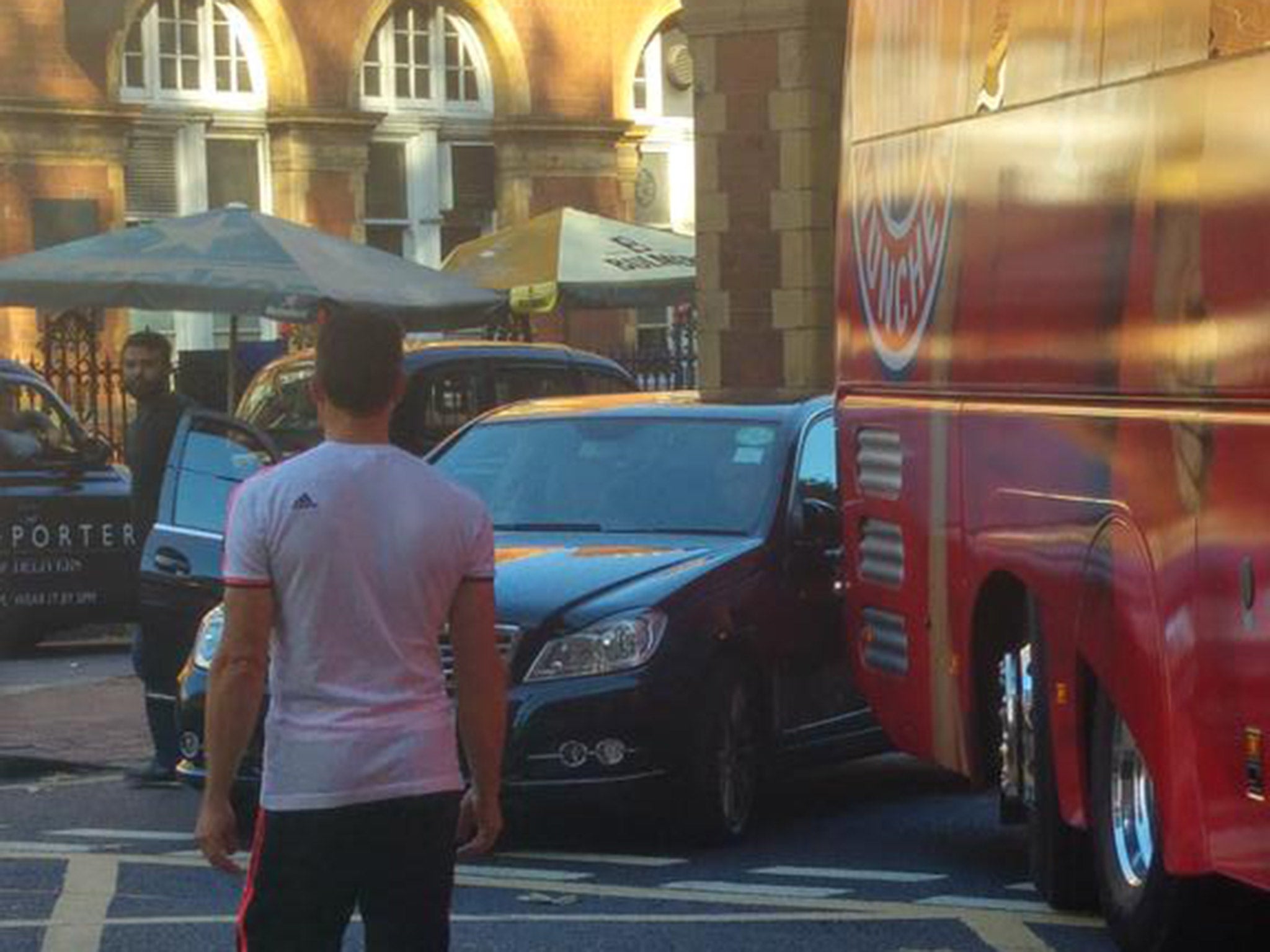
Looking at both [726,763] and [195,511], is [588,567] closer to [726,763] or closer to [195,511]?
[726,763]

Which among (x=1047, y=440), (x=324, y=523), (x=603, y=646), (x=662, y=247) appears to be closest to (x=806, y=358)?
(x=662, y=247)

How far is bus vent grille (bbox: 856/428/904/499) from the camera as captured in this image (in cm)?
1141

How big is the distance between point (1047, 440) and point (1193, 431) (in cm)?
141

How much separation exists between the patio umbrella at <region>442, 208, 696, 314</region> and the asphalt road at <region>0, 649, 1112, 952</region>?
1303cm

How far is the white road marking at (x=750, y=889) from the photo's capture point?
35.4 feet

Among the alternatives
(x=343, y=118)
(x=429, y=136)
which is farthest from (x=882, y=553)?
(x=429, y=136)

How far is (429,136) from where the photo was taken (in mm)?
41406

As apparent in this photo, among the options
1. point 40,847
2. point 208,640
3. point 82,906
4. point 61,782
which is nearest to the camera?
point 82,906

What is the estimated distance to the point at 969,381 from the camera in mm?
10375

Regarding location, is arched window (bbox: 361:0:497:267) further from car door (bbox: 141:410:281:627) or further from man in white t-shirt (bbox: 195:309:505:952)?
man in white t-shirt (bbox: 195:309:505:952)

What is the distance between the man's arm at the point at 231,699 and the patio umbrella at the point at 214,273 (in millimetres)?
14140

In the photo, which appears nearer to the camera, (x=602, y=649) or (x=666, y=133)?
(x=602, y=649)

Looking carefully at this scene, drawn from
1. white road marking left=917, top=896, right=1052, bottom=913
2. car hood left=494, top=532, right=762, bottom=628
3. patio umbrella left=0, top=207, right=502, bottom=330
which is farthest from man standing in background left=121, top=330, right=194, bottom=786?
patio umbrella left=0, top=207, right=502, bottom=330

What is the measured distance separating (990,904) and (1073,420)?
199cm
